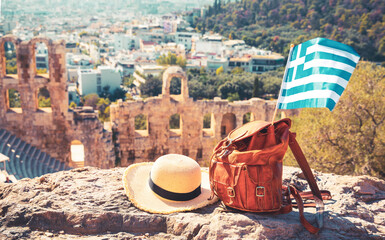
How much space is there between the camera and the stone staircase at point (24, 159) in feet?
47.1

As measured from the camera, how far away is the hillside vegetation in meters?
78.2

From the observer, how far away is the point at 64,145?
17500 mm

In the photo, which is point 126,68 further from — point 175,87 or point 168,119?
point 168,119

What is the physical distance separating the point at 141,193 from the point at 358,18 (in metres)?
92.3

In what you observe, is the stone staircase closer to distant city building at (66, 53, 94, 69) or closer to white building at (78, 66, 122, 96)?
white building at (78, 66, 122, 96)

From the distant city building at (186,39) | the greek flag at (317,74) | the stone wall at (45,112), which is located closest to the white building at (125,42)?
the distant city building at (186,39)

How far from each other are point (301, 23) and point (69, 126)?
324ft

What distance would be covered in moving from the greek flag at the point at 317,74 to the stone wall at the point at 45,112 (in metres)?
13.2

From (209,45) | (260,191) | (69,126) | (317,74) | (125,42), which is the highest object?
(317,74)

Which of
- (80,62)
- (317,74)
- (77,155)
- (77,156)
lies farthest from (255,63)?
(317,74)

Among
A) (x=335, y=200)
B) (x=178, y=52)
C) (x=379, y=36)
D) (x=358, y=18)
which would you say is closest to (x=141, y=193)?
(x=335, y=200)

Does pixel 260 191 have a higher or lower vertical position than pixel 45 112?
higher

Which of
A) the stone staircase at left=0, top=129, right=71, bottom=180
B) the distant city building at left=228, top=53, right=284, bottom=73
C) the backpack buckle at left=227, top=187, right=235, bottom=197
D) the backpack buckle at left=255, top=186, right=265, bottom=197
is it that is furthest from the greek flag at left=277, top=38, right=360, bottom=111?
the distant city building at left=228, top=53, right=284, bottom=73

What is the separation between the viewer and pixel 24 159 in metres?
15.6
